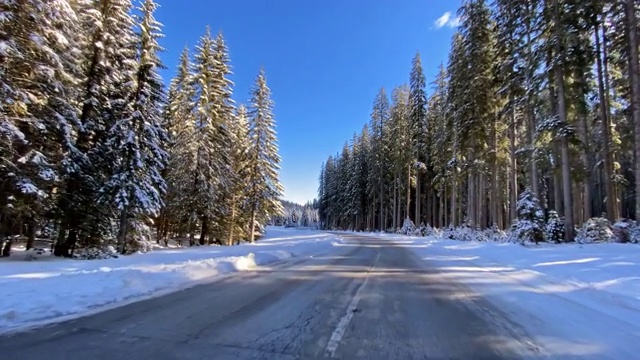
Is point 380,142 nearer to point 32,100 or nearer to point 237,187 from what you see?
point 237,187

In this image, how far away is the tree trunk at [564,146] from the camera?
1730 cm

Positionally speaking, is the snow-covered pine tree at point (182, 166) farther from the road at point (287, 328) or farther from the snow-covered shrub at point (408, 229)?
the snow-covered shrub at point (408, 229)

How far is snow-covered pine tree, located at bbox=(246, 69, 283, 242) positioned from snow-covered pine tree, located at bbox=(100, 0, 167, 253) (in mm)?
13495

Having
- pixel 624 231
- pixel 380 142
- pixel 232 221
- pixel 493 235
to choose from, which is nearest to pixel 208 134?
pixel 232 221

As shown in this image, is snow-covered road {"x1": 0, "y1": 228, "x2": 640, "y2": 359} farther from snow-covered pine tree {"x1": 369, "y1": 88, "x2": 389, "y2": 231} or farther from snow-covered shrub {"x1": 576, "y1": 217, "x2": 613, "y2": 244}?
snow-covered pine tree {"x1": 369, "y1": 88, "x2": 389, "y2": 231}

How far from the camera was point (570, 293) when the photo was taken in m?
8.00

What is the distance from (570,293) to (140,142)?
18093mm

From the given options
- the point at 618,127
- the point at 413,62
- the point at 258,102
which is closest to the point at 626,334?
the point at 618,127

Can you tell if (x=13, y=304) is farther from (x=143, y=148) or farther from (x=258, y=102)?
(x=258, y=102)

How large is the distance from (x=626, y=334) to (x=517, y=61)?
21.2 m

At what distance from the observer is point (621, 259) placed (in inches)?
417

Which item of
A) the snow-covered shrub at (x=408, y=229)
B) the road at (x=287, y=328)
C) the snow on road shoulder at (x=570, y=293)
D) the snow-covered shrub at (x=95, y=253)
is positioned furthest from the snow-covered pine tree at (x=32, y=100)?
the snow-covered shrub at (x=408, y=229)

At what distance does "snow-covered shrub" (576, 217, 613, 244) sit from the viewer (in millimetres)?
15711

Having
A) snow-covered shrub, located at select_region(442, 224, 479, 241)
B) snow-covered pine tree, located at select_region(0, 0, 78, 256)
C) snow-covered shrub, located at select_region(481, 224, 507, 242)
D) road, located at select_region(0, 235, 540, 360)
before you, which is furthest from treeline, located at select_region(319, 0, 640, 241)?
snow-covered pine tree, located at select_region(0, 0, 78, 256)
